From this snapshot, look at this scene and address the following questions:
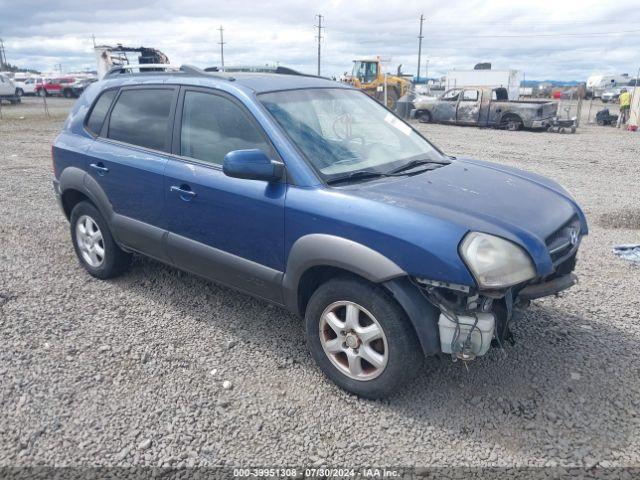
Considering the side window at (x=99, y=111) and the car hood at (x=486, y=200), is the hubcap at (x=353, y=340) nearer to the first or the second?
the car hood at (x=486, y=200)

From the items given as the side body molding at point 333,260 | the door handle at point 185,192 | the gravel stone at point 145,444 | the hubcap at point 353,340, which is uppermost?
the door handle at point 185,192

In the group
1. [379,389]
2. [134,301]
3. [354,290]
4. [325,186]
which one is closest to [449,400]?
[379,389]

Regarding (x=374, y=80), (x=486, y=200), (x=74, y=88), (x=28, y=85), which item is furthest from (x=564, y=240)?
(x=28, y=85)

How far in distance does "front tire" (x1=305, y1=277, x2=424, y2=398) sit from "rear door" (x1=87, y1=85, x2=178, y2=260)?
1.55 metres

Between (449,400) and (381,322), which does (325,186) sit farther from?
(449,400)

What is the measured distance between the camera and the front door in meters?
3.29

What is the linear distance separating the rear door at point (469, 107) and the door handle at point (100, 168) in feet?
61.9

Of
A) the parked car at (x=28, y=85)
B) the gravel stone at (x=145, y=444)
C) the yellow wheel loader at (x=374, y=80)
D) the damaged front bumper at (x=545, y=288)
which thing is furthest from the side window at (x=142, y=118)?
the parked car at (x=28, y=85)

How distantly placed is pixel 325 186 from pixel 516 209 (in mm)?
1112

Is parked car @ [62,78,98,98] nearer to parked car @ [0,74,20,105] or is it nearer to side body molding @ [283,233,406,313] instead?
parked car @ [0,74,20,105]

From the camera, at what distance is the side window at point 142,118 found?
13.0 feet

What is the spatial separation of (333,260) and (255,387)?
0.98m

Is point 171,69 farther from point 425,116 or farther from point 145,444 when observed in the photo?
point 425,116

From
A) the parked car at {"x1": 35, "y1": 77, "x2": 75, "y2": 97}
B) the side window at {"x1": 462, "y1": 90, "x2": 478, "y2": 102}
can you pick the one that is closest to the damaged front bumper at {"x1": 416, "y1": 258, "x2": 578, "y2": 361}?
the side window at {"x1": 462, "y1": 90, "x2": 478, "y2": 102}
